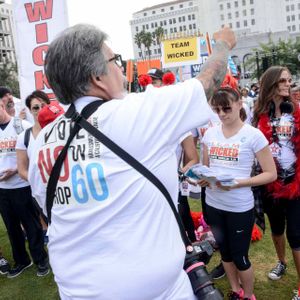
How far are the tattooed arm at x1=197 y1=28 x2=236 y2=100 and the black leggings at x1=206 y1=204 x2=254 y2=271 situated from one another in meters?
1.63

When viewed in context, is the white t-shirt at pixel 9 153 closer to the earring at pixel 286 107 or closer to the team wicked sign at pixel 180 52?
the earring at pixel 286 107

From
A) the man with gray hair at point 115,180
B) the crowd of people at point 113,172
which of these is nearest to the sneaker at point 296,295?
the crowd of people at point 113,172

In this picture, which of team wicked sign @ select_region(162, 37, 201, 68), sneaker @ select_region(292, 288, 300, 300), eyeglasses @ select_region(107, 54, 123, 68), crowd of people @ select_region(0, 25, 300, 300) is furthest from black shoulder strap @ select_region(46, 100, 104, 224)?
team wicked sign @ select_region(162, 37, 201, 68)

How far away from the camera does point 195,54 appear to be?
834 cm

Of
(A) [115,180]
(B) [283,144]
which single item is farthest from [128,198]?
(B) [283,144]

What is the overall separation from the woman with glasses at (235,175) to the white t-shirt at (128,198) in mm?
1460

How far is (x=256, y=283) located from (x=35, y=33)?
3570 mm

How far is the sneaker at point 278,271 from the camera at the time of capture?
3371mm

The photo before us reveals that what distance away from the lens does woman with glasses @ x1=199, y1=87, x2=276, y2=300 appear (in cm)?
266

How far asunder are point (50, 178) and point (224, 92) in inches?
72.2

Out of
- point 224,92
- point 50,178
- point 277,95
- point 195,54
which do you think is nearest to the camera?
point 50,178

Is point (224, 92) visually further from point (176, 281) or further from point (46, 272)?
point (46, 272)

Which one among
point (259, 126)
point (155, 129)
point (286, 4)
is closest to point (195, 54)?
point (259, 126)

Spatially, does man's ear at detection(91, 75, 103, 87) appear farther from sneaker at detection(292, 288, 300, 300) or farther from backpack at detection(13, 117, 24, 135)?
backpack at detection(13, 117, 24, 135)
